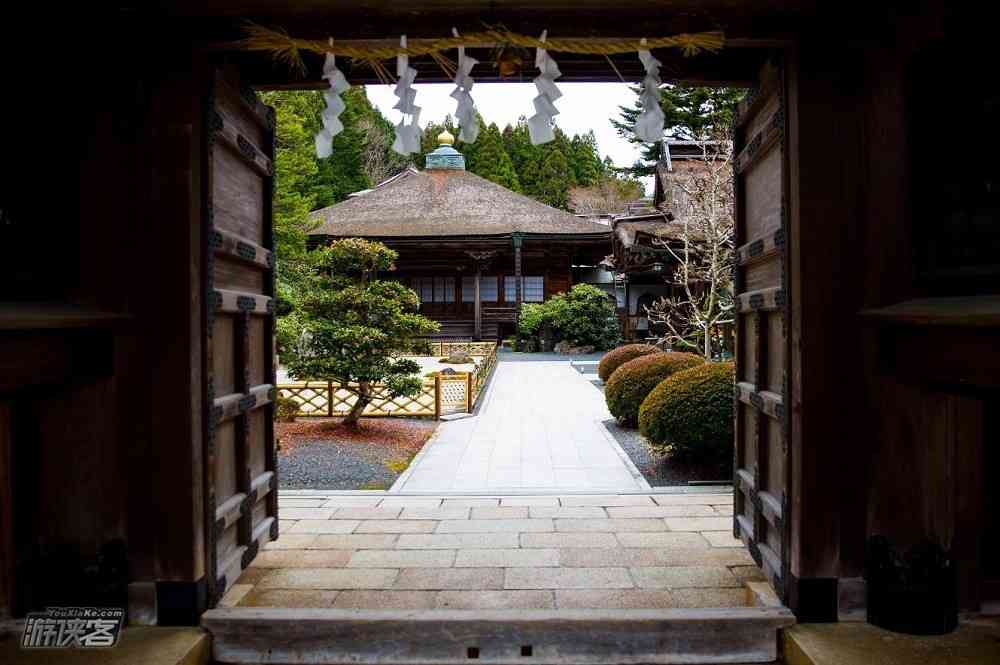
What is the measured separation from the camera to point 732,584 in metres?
3.54

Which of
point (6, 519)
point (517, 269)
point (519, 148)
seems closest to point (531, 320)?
point (517, 269)

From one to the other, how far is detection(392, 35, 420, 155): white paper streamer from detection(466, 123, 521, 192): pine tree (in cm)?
3819

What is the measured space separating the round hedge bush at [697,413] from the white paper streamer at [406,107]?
4.50m

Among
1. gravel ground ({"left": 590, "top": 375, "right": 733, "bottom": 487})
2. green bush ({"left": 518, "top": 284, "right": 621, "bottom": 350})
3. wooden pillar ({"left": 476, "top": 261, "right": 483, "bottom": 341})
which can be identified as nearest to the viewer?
gravel ground ({"left": 590, "top": 375, "right": 733, "bottom": 487})

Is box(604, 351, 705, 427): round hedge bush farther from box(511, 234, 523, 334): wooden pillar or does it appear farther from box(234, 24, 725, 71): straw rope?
box(511, 234, 523, 334): wooden pillar

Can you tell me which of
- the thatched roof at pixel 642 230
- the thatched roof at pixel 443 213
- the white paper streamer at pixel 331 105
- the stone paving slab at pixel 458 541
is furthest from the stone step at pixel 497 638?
the thatched roof at pixel 443 213

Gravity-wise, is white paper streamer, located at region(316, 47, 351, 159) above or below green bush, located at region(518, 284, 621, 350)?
above

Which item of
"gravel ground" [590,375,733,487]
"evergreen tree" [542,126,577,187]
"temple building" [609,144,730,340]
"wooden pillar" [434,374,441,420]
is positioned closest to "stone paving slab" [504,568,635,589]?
"gravel ground" [590,375,733,487]

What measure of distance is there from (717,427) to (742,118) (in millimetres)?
3388

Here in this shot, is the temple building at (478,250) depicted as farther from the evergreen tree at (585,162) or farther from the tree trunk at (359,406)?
the evergreen tree at (585,162)

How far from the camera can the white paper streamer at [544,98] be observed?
9.70 ft

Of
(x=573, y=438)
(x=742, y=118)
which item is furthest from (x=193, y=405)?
(x=573, y=438)

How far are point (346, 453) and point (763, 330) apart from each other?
20.4 ft

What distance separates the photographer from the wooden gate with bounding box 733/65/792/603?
10.5 feet
